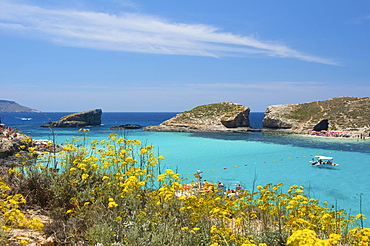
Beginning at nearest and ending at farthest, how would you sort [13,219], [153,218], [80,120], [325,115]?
[13,219], [153,218], [325,115], [80,120]

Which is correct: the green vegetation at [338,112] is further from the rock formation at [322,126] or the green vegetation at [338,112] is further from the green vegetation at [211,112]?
the green vegetation at [211,112]

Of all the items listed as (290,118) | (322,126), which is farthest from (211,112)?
(322,126)

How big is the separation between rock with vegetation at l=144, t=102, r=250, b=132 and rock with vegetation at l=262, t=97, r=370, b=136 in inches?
339

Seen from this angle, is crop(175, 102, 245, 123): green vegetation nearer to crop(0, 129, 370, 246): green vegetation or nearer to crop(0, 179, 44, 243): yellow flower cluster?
crop(0, 129, 370, 246): green vegetation

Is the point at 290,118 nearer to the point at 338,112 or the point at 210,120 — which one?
the point at 338,112

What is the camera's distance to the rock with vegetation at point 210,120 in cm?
Result: 6438

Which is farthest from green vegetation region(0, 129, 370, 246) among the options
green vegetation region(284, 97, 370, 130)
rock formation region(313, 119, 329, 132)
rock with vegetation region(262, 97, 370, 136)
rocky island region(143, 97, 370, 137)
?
rock formation region(313, 119, 329, 132)

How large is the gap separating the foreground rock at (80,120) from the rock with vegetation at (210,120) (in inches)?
921

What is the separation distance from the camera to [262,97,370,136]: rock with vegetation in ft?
188

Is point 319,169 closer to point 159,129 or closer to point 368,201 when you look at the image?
point 368,201

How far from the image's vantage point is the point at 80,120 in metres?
78.3

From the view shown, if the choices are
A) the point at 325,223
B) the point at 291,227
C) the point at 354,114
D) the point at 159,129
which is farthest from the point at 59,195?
the point at 354,114

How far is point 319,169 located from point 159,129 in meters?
45.6

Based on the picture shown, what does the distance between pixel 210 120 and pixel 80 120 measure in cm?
3874
